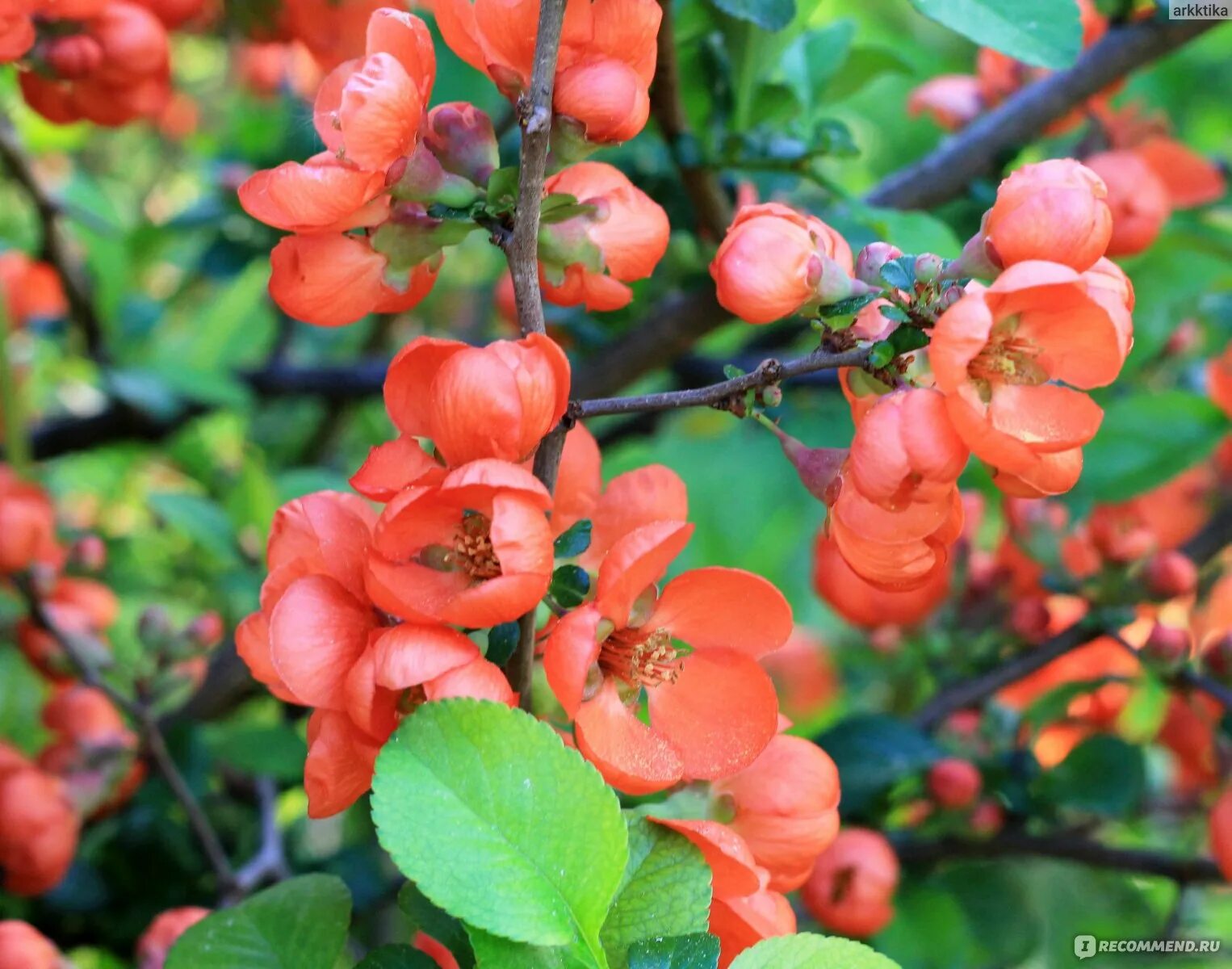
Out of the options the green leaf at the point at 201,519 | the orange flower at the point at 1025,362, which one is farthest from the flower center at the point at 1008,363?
the green leaf at the point at 201,519

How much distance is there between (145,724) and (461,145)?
0.61 metres

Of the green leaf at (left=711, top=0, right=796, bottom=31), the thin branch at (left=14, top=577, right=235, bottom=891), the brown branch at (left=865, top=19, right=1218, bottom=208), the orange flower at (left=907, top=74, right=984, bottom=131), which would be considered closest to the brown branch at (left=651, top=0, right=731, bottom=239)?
the green leaf at (left=711, top=0, right=796, bottom=31)

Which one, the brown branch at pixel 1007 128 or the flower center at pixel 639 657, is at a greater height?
the brown branch at pixel 1007 128

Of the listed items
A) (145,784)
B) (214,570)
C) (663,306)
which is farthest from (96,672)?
(663,306)

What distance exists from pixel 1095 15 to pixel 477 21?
69 cm

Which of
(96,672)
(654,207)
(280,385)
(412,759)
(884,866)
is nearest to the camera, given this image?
(412,759)

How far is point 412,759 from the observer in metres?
0.47

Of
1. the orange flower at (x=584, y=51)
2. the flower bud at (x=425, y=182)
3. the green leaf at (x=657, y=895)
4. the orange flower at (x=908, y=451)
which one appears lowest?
the green leaf at (x=657, y=895)

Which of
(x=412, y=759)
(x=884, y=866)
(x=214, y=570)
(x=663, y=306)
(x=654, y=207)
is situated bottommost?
(x=214, y=570)

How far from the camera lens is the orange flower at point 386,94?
500 millimetres

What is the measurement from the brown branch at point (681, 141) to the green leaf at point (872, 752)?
384 millimetres

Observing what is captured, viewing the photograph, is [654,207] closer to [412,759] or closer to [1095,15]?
[412,759]

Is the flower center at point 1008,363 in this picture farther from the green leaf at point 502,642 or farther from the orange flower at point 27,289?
the orange flower at point 27,289

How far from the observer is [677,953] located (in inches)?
18.8
